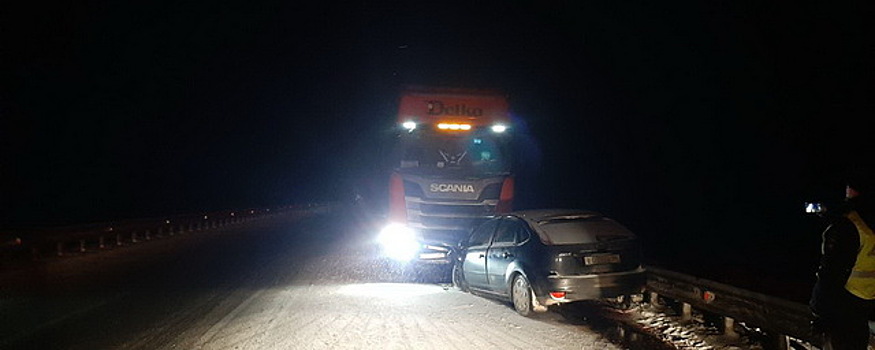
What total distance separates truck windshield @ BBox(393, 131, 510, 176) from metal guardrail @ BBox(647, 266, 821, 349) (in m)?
4.86

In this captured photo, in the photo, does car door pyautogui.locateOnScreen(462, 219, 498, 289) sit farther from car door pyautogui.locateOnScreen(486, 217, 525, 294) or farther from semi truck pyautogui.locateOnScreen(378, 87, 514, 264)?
semi truck pyautogui.locateOnScreen(378, 87, 514, 264)

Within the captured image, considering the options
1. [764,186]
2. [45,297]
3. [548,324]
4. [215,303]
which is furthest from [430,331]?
[764,186]

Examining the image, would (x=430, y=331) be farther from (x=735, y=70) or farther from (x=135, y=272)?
(x=735, y=70)

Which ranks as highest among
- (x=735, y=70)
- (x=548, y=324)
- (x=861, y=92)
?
(x=735, y=70)

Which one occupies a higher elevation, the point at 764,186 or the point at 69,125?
the point at 69,125

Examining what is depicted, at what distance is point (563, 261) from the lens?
29.3 feet

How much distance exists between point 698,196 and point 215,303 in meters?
68.2

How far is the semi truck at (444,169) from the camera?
44.7ft

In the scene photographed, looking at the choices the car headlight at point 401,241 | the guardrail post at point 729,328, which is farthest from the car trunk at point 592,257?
the car headlight at point 401,241

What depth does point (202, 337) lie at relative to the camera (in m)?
7.74

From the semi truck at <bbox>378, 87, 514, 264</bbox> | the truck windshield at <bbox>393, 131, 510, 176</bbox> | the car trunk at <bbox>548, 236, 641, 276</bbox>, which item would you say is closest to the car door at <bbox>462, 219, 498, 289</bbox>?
the car trunk at <bbox>548, 236, 641, 276</bbox>

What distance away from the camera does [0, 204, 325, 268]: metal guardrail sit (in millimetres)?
16812

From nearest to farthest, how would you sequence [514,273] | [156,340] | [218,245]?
[156,340] < [514,273] < [218,245]

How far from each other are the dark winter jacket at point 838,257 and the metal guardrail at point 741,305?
49 centimetres
